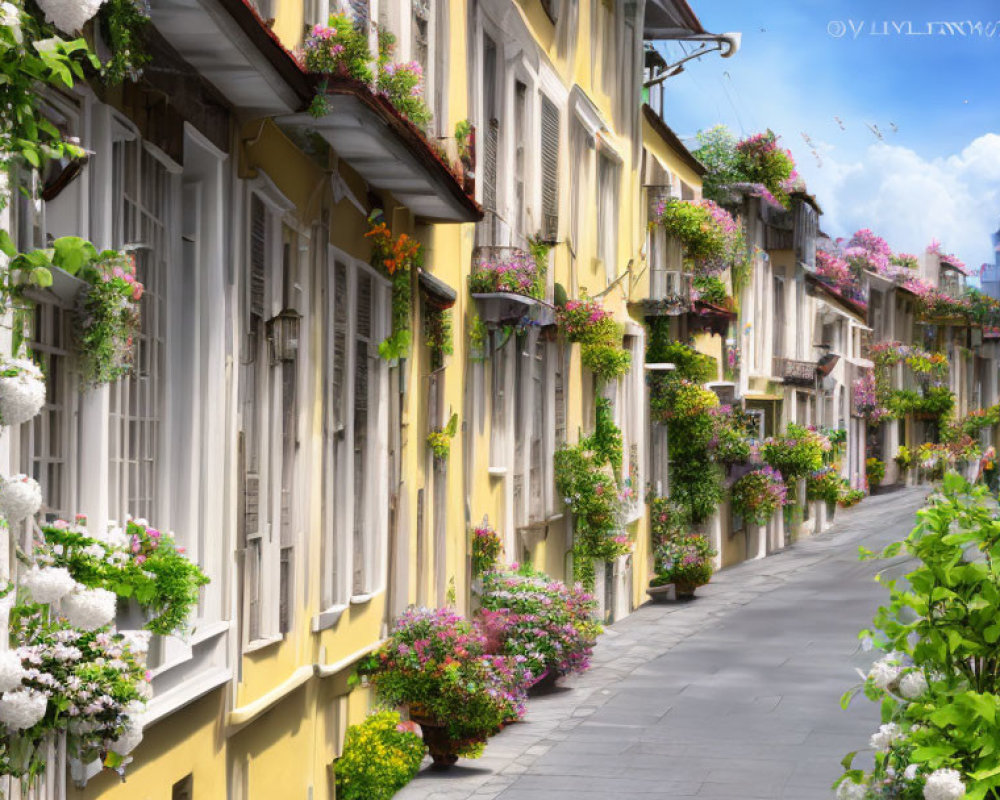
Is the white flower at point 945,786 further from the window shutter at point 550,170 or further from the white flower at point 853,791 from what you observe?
the window shutter at point 550,170

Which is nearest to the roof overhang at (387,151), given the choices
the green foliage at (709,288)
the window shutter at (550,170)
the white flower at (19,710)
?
the white flower at (19,710)

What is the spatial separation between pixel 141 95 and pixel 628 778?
651cm

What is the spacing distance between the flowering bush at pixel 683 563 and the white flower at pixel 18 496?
21811mm

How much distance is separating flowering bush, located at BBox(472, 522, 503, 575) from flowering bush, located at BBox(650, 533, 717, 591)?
34.4 feet

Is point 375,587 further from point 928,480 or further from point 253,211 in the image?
point 928,480

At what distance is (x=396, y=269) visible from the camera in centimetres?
1254

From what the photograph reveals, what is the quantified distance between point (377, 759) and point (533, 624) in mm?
4573

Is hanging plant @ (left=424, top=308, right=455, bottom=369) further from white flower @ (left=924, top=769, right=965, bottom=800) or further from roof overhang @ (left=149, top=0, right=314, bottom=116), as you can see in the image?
white flower @ (left=924, top=769, right=965, bottom=800)

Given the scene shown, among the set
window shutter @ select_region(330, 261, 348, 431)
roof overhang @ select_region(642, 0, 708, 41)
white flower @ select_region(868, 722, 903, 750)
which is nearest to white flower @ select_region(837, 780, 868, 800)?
white flower @ select_region(868, 722, 903, 750)

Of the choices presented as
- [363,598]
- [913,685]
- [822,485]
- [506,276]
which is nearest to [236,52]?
[913,685]

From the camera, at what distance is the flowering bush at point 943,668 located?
235 inches

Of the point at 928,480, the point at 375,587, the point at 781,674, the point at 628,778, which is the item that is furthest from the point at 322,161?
the point at 928,480

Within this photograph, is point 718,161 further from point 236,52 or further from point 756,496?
point 236,52

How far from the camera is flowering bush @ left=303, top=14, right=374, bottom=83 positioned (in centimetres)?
964
